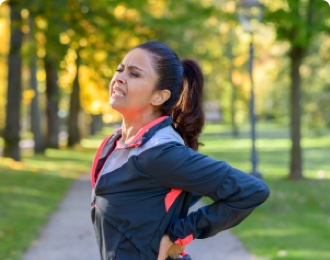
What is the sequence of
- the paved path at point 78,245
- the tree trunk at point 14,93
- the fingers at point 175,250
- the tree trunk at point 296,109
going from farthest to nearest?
the tree trunk at point 14,93
the tree trunk at point 296,109
the paved path at point 78,245
the fingers at point 175,250

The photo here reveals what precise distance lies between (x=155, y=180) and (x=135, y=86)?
38 cm

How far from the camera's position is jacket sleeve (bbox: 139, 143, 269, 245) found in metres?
2.61

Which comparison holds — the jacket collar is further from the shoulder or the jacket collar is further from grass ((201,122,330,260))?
grass ((201,122,330,260))

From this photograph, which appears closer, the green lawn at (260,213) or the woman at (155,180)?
the woman at (155,180)

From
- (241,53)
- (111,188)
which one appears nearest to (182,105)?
(111,188)

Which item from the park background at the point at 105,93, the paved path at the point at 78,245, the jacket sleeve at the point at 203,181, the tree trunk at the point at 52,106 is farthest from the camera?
the tree trunk at the point at 52,106

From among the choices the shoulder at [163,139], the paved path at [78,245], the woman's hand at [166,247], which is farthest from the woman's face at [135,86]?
the paved path at [78,245]

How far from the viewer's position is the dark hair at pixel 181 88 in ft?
→ 9.21

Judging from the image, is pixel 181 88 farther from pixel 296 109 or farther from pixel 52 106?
pixel 52 106

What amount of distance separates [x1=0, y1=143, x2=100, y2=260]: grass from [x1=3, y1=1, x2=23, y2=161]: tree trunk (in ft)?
1.80

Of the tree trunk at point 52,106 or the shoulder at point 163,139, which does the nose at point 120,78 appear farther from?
the tree trunk at point 52,106

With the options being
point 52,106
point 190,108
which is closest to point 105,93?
point 52,106

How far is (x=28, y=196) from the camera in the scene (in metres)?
13.5

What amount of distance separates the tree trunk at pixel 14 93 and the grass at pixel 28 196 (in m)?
0.55
